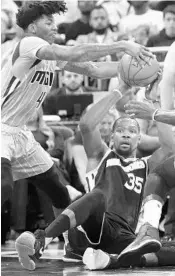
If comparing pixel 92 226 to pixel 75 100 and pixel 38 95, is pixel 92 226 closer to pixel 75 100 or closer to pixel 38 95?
pixel 38 95

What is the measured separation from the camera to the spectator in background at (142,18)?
10.7 metres

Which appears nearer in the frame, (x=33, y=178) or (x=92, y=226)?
(x=92, y=226)

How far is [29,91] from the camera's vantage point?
610cm

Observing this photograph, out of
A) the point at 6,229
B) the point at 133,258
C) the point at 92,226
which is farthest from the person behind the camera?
the point at 6,229

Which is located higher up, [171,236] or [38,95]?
[38,95]

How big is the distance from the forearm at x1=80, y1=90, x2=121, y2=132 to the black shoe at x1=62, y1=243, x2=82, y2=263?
1032 millimetres

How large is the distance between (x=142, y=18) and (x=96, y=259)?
19.8 feet

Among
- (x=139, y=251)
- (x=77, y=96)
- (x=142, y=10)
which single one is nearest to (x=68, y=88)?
A: (x=77, y=96)

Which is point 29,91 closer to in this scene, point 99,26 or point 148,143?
point 148,143

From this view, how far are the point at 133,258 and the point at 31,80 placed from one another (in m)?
1.71

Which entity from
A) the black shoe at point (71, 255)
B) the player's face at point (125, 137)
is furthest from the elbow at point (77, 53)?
the black shoe at point (71, 255)

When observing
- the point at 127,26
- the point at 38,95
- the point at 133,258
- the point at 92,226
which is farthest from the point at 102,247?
the point at 127,26

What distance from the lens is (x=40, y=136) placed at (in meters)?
9.05

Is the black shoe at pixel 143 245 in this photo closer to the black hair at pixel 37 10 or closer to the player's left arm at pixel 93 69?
the player's left arm at pixel 93 69
